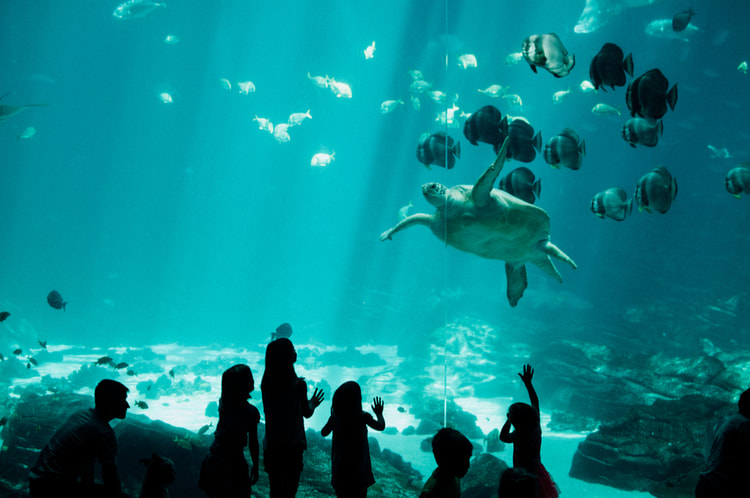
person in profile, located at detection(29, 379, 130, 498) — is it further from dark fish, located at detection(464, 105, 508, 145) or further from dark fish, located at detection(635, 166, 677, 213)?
dark fish, located at detection(635, 166, 677, 213)

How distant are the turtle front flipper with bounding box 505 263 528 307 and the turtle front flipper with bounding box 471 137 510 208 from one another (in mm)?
1721

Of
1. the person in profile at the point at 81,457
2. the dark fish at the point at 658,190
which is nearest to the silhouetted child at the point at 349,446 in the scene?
the person in profile at the point at 81,457

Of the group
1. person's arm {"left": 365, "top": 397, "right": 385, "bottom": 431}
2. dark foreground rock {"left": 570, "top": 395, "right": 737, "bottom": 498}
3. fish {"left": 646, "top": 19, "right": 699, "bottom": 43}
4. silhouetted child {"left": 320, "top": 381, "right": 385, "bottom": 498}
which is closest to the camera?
silhouetted child {"left": 320, "top": 381, "right": 385, "bottom": 498}

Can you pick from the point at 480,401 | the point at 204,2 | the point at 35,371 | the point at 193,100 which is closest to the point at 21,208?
the point at 193,100

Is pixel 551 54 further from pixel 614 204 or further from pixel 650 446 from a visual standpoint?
pixel 650 446

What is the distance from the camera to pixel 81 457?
1.93m

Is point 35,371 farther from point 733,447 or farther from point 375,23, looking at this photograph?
point 375,23

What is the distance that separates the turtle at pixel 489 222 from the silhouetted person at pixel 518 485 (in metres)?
3.04

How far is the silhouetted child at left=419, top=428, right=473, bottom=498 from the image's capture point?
6.16ft

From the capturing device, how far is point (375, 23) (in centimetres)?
2352

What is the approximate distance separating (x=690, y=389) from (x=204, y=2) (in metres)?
31.2

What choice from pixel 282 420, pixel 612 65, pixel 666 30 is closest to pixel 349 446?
pixel 282 420

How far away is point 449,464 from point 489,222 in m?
3.39

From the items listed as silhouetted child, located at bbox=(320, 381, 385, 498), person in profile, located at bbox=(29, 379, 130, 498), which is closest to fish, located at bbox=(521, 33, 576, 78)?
silhouetted child, located at bbox=(320, 381, 385, 498)
